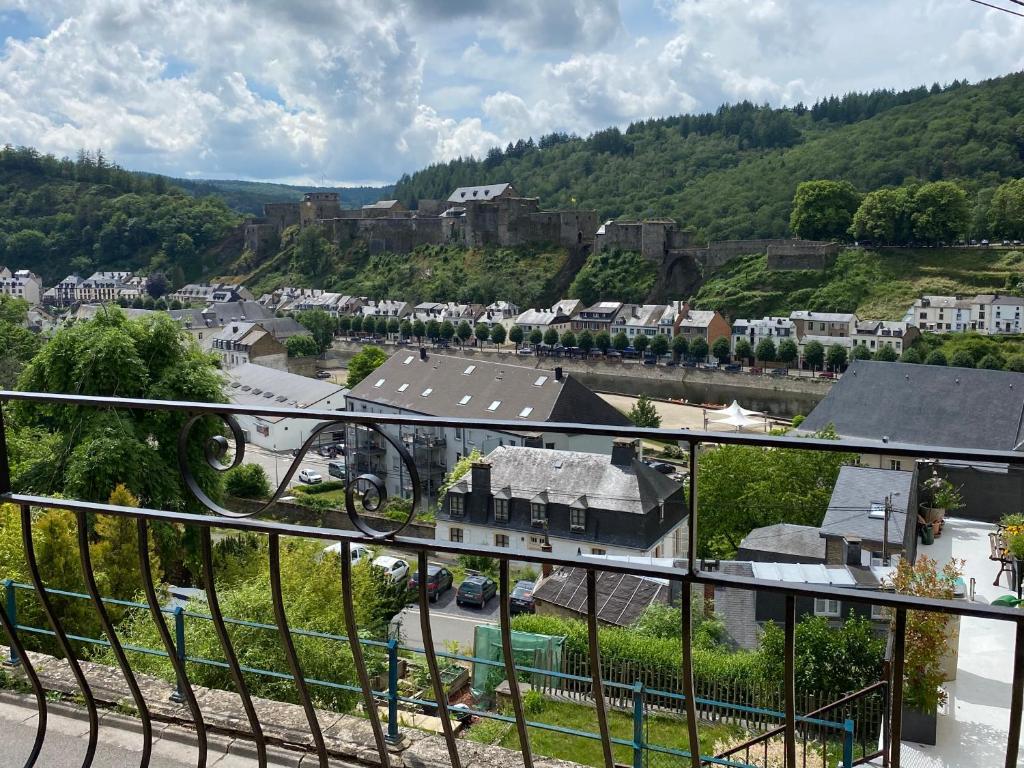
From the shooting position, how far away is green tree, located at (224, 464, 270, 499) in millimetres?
23172

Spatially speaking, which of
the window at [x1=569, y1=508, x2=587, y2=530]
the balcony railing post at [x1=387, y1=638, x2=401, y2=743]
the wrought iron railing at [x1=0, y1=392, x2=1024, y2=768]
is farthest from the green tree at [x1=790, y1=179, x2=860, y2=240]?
the wrought iron railing at [x1=0, y1=392, x2=1024, y2=768]

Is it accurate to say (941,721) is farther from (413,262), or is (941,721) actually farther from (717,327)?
(413,262)

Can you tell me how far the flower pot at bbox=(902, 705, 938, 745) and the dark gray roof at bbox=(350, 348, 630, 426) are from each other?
16.4m

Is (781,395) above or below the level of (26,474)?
below

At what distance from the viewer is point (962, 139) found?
8888 cm

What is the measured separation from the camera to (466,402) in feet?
92.5

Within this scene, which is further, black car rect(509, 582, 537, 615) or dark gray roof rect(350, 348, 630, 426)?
dark gray roof rect(350, 348, 630, 426)

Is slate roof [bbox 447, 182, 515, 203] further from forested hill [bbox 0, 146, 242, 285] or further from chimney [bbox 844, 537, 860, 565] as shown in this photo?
chimney [bbox 844, 537, 860, 565]

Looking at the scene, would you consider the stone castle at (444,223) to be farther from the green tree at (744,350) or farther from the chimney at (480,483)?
the chimney at (480,483)

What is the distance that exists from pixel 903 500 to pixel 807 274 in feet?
175

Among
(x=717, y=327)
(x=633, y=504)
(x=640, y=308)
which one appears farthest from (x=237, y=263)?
(x=633, y=504)

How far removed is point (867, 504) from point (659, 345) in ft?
137

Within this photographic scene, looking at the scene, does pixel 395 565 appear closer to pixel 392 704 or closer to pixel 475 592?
pixel 475 592

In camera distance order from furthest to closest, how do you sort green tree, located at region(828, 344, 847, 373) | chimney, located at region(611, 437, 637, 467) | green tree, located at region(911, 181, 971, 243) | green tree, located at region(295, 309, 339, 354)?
green tree, located at region(911, 181, 971, 243) < green tree, located at region(295, 309, 339, 354) < green tree, located at region(828, 344, 847, 373) < chimney, located at region(611, 437, 637, 467)
